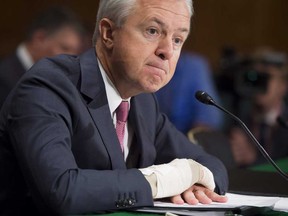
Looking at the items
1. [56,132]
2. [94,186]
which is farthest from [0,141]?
[94,186]

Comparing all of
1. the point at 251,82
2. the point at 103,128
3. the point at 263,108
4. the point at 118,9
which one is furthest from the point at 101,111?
the point at 263,108

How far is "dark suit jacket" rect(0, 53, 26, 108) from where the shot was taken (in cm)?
526

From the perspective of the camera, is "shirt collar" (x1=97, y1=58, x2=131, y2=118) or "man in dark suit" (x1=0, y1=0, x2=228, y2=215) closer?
"man in dark suit" (x1=0, y1=0, x2=228, y2=215)

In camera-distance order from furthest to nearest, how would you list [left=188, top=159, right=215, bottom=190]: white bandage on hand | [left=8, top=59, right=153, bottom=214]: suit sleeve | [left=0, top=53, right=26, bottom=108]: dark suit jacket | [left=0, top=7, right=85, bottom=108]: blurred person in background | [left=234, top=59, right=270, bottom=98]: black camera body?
1. [left=0, top=7, right=85, bottom=108]: blurred person in background
2. [left=234, top=59, right=270, bottom=98]: black camera body
3. [left=0, top=53, right=26, bottom=108]: dark suit jacket
4. [left=188, top=159, right=215, bottom=190]: white bandage on hand
5. [left=8, top=59, right=153, bottom=214]: suit sleeve

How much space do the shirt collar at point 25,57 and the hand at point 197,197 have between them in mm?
3238

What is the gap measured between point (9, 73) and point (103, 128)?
3026mm

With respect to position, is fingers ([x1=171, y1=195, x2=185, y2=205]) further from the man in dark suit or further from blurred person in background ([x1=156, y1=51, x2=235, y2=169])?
blurred person in background ([x1=156, y1=51, x2=235, y2=169])

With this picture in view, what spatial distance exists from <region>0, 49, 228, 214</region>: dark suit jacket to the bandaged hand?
0.05m

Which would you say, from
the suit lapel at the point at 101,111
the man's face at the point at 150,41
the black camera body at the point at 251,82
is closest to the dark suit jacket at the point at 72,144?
the suit lapel at the point at 101,111

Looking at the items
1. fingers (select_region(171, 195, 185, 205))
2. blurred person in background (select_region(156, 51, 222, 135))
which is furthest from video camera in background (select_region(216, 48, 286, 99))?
fingers (select_region(171, 195, 185, 205))

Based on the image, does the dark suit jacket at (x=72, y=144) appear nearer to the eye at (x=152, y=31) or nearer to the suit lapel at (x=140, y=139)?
the suit lapel at (x=140, y=139)

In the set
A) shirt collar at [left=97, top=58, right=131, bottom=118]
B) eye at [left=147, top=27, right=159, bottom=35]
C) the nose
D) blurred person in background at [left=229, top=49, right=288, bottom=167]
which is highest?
eye at [left=147, top=27, right=159, bottom=35]

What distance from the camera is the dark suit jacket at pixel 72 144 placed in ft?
7.25

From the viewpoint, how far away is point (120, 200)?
2225mm
